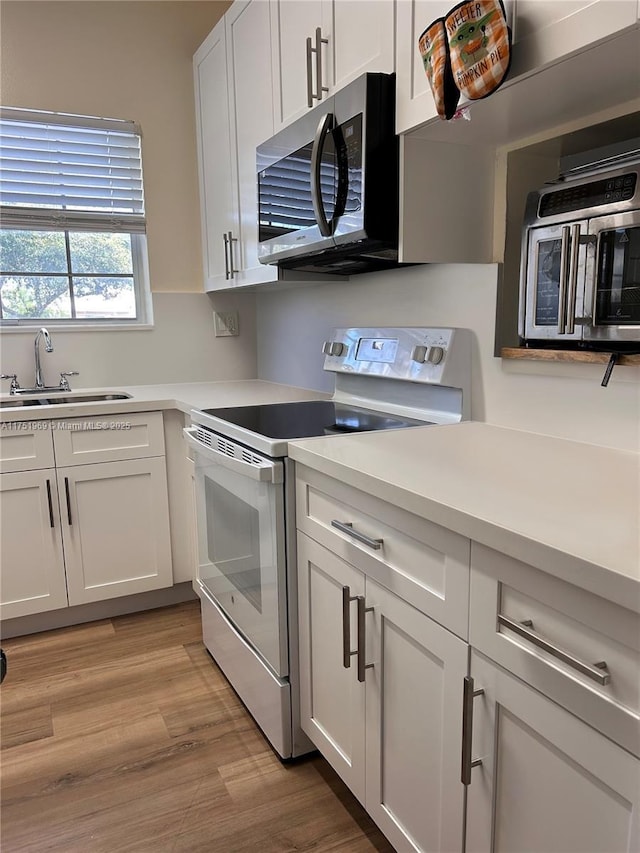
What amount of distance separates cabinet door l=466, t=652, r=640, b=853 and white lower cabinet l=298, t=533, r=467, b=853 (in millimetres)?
58

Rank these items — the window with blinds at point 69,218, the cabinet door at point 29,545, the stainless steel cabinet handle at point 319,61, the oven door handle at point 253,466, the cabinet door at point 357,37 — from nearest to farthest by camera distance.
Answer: the cabinet door at point 357,37, the oven door handle at point 253,466, the stainless steel cabinet handle at point 319,61, the cabinet door at point 29,545, the window with blinds at point 69,218

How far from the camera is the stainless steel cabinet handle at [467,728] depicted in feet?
3.11

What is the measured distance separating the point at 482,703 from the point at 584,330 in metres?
0.79

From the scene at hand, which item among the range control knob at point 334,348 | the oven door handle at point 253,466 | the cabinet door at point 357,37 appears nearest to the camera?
the cabinet door at point 357,37

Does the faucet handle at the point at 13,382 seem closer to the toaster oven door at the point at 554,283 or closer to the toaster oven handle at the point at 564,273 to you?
the toaster oven door at the point at 554,283

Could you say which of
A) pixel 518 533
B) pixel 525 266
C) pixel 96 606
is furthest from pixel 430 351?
pixel 96 606

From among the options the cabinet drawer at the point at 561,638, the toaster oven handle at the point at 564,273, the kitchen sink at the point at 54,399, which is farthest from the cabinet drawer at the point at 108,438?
the cabinet drawer at the point at 561,638

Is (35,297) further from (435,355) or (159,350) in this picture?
(435,355)

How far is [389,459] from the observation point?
1.26m

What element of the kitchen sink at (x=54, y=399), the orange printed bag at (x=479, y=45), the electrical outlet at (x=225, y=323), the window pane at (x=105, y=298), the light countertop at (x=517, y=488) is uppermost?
the orange printed bag at (x=479, y=45)

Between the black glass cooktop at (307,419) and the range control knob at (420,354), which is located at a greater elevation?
Answer: the range control knob at (420,354)

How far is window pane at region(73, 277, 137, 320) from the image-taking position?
112 inches

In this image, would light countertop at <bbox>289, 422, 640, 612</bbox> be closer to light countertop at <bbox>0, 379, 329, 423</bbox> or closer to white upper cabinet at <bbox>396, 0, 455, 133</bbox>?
white upper cabinet at <bbox>396, 0, 455, 133</bbox>

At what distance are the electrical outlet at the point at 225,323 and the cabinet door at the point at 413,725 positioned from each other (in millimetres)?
2070
